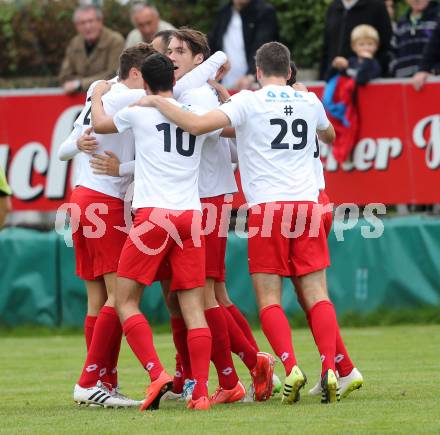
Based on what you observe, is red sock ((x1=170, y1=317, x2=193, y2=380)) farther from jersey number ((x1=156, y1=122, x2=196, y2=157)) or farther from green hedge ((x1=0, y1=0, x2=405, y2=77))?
green hedge ((x1=0, y1=0, x2=405, y2=77))

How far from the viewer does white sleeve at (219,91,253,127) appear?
8.19m

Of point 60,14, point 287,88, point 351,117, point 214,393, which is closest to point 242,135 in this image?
point 287,88

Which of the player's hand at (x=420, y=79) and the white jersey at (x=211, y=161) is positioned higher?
the player's hand at (x=420, y=79)

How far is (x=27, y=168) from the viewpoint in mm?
14711

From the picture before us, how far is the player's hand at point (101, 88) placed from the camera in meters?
8.61

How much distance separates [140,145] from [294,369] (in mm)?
1666

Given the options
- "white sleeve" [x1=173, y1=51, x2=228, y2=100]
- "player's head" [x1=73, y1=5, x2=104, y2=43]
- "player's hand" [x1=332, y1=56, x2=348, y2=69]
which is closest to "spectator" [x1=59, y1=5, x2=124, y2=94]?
"player's head" [x1=73, y1=5, x2=104, y2=43]

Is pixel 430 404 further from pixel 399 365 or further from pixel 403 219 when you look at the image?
pixel 403 219

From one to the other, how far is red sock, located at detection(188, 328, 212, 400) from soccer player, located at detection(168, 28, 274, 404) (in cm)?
49

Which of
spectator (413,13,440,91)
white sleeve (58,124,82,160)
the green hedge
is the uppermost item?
the green hedge

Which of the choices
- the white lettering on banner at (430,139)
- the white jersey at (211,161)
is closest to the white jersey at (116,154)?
the white jersey at (211,161)

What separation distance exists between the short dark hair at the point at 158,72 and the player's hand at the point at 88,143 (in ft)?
2.31

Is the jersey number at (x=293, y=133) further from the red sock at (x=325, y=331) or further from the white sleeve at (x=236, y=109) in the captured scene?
the red sock at (x=325, y=331)

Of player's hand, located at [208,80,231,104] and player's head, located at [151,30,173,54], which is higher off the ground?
player's head, located at [151,30,173,54]
